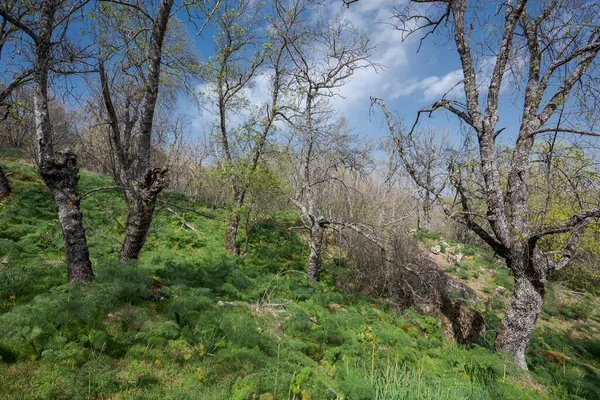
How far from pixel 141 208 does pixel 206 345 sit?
8.17ft

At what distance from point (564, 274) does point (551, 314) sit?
185 inches

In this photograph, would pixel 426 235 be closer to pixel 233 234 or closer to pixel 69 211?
pixel 233 234

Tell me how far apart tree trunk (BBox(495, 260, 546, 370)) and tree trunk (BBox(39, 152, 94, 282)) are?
24.0ft

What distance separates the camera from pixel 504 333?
5.25m

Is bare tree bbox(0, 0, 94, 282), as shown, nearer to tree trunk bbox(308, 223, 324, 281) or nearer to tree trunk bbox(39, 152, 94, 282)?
tree trunk bbox(39, 152, 94, 282)

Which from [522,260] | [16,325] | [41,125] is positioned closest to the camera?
[16,325]

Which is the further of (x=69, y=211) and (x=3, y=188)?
(x=3, y=188)

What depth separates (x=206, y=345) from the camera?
3.50m

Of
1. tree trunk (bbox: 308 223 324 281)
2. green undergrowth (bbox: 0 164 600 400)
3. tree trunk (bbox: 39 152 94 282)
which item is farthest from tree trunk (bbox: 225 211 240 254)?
tree trunk (bbox: 39 152 94 282)

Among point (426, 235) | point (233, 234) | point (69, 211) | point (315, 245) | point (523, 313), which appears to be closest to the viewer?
point (69, 211)

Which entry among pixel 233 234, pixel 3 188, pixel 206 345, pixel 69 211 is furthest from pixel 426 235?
pixel 3 188

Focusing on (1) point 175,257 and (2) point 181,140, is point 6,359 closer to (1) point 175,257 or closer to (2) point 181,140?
(1) point 175,257

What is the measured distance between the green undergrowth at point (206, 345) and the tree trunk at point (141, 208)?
376 millimetres

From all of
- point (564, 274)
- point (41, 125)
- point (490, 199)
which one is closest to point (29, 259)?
point (41, 125)
